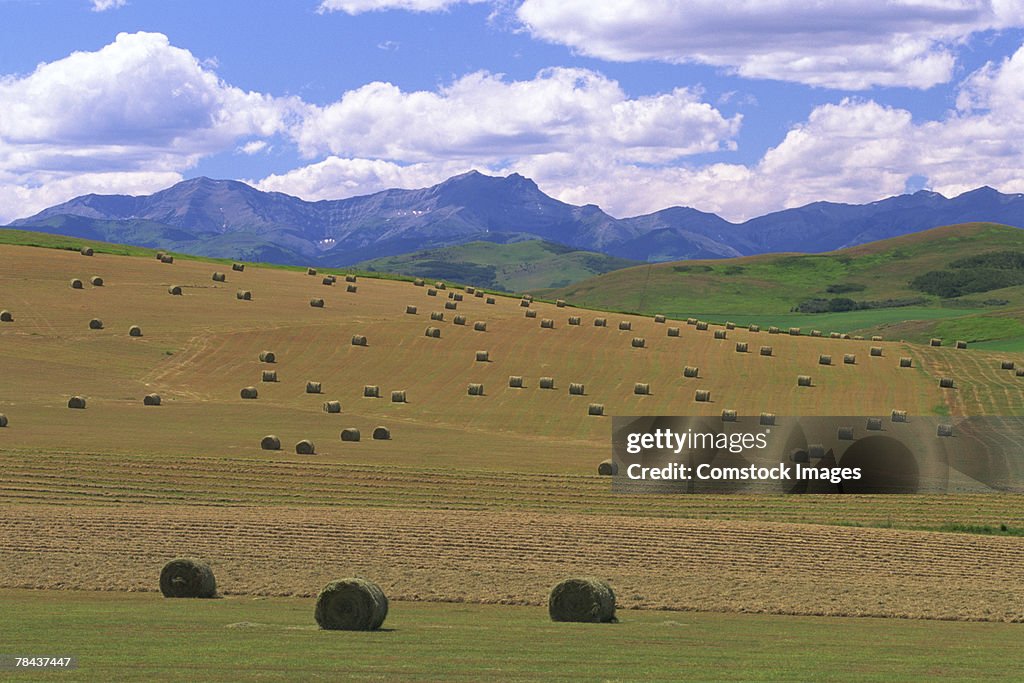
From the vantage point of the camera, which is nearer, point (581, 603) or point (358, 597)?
point (358, 597)

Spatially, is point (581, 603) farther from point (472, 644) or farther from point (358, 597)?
point (358, 597)

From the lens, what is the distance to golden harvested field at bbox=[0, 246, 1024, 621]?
3039 centimetres

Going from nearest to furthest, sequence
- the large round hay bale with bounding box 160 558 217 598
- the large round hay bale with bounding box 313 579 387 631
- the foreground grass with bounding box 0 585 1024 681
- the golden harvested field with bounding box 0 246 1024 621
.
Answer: the foreground grass with bounding box 0 585 1024 681
the large round hay bale with bounding box 313 579 387 631
the large round hay bale with bounding box 160 558 217 598
the golden harvested field with bounding box 0 246 1024 621

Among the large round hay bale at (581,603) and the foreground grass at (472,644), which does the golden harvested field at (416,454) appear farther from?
the large round hay bale at (581,603)

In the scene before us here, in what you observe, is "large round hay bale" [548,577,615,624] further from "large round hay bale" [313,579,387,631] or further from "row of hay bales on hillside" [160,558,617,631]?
"large round hay bale" [313,579,387,631]

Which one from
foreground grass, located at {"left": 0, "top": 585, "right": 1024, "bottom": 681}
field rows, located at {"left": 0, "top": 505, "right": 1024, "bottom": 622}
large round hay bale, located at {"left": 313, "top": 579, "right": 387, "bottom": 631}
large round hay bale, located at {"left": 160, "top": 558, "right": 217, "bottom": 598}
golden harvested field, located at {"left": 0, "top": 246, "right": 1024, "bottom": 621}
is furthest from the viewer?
golden harvested field, located at {"left": 0, "top": 246, "right": 1024, "bottom": 621}

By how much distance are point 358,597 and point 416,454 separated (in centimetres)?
3017

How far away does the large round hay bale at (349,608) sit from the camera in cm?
2152

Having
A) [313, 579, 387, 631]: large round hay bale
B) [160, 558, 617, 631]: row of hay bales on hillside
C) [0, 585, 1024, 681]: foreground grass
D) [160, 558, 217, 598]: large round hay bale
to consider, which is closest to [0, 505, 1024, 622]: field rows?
[160, 558, 217, 598]: large round hay bale

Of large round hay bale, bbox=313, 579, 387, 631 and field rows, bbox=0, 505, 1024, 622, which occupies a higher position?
large round hay bale, bbox=313, 579, 387, 631

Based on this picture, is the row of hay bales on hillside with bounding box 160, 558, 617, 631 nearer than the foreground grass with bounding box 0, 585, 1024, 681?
No

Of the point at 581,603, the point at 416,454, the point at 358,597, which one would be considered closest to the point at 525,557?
the point at 581,603

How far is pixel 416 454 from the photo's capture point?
51.7 metres

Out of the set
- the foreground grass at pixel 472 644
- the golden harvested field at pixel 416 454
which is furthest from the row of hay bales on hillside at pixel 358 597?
the golden harvested field at pixel 416 454
